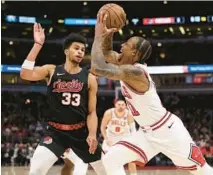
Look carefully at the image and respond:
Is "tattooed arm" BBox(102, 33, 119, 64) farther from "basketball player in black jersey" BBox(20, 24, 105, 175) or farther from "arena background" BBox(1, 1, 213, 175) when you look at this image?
"arena background" BBox(1, 1, 213, 175)

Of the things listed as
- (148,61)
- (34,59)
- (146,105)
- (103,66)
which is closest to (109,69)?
(103,66)

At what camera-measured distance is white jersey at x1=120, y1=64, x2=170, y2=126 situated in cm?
477

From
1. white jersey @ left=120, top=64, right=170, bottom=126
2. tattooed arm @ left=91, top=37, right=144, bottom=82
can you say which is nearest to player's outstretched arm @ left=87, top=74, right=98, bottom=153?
white jersey @ left=120, top=64, right=170, bottom=126

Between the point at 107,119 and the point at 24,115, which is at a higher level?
the point at 107,119

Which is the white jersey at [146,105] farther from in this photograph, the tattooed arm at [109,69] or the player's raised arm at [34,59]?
the player's raised arm at [34,59]

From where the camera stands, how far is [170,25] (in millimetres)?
34750

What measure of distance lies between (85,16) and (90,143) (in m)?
30.1

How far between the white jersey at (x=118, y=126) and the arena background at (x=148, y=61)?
1624 cm

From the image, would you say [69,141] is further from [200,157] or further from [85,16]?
[85,16]

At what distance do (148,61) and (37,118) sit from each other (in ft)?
29.6

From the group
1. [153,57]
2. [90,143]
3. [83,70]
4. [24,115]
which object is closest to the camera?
[90,143]

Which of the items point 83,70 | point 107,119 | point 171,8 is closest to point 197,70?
point 171,8

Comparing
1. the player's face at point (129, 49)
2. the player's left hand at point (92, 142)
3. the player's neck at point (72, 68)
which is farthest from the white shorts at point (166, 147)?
the player's neck at point (72, 68)

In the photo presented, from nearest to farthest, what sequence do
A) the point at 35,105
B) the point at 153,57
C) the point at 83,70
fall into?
the point at 83,70 → the point at 35,105 → the point at 153,57
